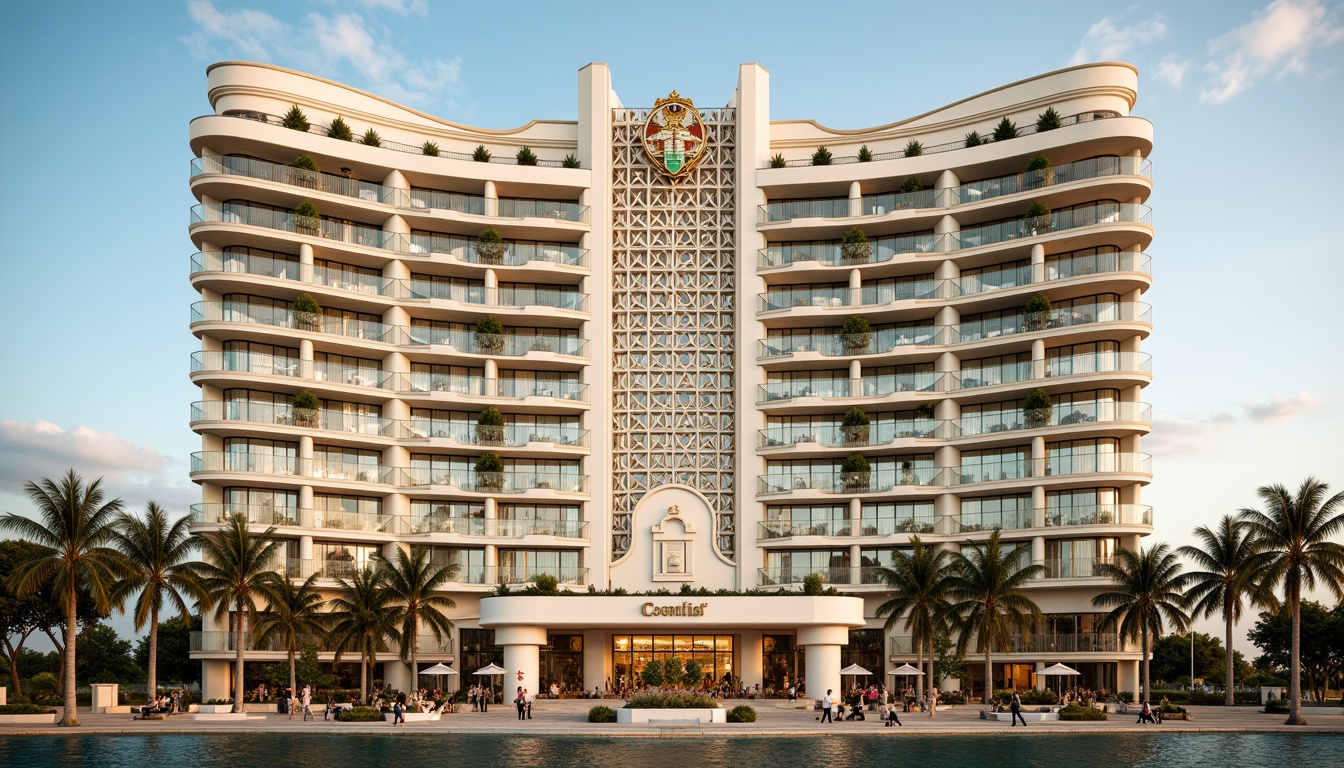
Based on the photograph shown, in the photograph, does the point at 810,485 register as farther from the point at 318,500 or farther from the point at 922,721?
the point at 318,500

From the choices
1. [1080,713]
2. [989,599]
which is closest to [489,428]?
[989,599]

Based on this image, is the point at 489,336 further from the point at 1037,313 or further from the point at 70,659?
the point at 1037,313

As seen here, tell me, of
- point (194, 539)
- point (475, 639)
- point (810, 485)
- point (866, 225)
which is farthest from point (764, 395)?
point (194, 539)

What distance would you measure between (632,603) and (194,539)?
25122 millimetres

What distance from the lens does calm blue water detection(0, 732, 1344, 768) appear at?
44500mm

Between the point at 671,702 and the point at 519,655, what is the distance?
55.6ft

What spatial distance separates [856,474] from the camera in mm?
86625

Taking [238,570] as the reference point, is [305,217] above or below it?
above

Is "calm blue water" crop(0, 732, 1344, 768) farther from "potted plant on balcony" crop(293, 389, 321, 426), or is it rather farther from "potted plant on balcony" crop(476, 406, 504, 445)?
"potted plant on balcony" crop(476, 406, 504, 445)

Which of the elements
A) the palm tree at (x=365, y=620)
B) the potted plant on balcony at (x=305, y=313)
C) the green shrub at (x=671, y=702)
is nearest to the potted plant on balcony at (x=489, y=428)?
the potted plant on balcony at (x=305, y=313)

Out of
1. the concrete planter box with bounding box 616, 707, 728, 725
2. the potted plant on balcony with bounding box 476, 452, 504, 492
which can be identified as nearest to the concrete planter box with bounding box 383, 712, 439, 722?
the concrete planter box with bounding box 616, 707, 728, 725

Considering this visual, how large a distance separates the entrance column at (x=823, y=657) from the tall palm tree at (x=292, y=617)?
28.7 m

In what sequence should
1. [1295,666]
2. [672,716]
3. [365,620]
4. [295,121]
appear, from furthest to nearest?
[295,121], [365,620], [1295,666], [672,716]

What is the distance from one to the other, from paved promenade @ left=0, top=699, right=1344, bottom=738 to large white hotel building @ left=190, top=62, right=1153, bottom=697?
1107cm
